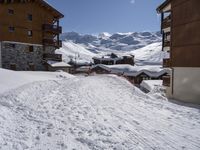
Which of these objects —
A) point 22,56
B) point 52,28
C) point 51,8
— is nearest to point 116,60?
point 52,28

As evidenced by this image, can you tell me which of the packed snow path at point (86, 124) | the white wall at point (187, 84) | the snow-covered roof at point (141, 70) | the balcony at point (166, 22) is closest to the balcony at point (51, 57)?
the snow-covered roof at point (141, 70)

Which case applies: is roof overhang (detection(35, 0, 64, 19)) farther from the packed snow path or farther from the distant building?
the distant building

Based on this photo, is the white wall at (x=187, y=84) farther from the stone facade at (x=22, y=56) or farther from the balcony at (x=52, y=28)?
the balcony at (x=52, y=28)

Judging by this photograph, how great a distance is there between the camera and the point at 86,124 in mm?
8938

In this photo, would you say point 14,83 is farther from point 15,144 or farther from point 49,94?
point 15,144

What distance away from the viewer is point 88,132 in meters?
7.98

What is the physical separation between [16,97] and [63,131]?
193 inches

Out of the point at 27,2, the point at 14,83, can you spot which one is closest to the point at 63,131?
the point at 14,83

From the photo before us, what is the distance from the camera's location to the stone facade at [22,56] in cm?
3397

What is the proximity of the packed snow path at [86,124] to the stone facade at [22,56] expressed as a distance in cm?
2177

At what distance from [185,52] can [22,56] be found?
78.0ft

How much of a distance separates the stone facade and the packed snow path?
857 inches

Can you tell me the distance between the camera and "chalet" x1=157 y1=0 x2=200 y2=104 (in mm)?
→ 18828

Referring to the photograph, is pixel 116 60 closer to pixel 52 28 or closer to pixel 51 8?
pixel 52 28
